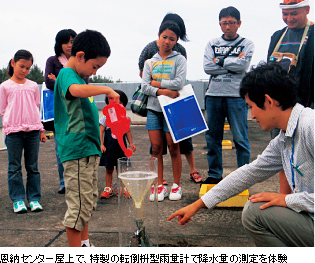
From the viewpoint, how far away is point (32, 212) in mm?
3738

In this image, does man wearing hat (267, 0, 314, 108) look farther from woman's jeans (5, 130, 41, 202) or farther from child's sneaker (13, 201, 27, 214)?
child's sneaker (13, 201, 27, 214)

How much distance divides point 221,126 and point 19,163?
83.3 inches

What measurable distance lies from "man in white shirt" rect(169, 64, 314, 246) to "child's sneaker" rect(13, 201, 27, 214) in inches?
79.2

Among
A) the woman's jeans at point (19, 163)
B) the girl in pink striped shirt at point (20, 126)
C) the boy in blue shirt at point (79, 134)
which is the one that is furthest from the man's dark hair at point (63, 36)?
the boy in blue shirt at point (79, 134)

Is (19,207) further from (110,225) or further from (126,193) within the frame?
(126,193)

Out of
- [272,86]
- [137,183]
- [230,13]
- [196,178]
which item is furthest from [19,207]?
[230,13]

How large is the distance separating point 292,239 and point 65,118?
1.57 m

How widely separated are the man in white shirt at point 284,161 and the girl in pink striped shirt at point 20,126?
2128mm

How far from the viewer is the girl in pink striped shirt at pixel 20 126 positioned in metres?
3.77

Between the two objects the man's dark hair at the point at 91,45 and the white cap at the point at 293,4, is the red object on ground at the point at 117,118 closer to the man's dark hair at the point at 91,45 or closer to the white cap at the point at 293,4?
the man's dark hair at the point at 91,45

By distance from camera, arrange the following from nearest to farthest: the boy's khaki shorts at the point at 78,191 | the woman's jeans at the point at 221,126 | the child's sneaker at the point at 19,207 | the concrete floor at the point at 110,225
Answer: the boy's khaki shorts at the point at 78,191, the concrete floor at the point at 110,225, the child's sneaker at the point at 19,207, the woman's jeans at the point at 221,126

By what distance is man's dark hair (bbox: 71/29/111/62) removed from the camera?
8.30 ft

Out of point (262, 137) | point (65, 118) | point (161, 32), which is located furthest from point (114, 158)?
point (262, 137)

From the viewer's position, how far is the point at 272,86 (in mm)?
2070
